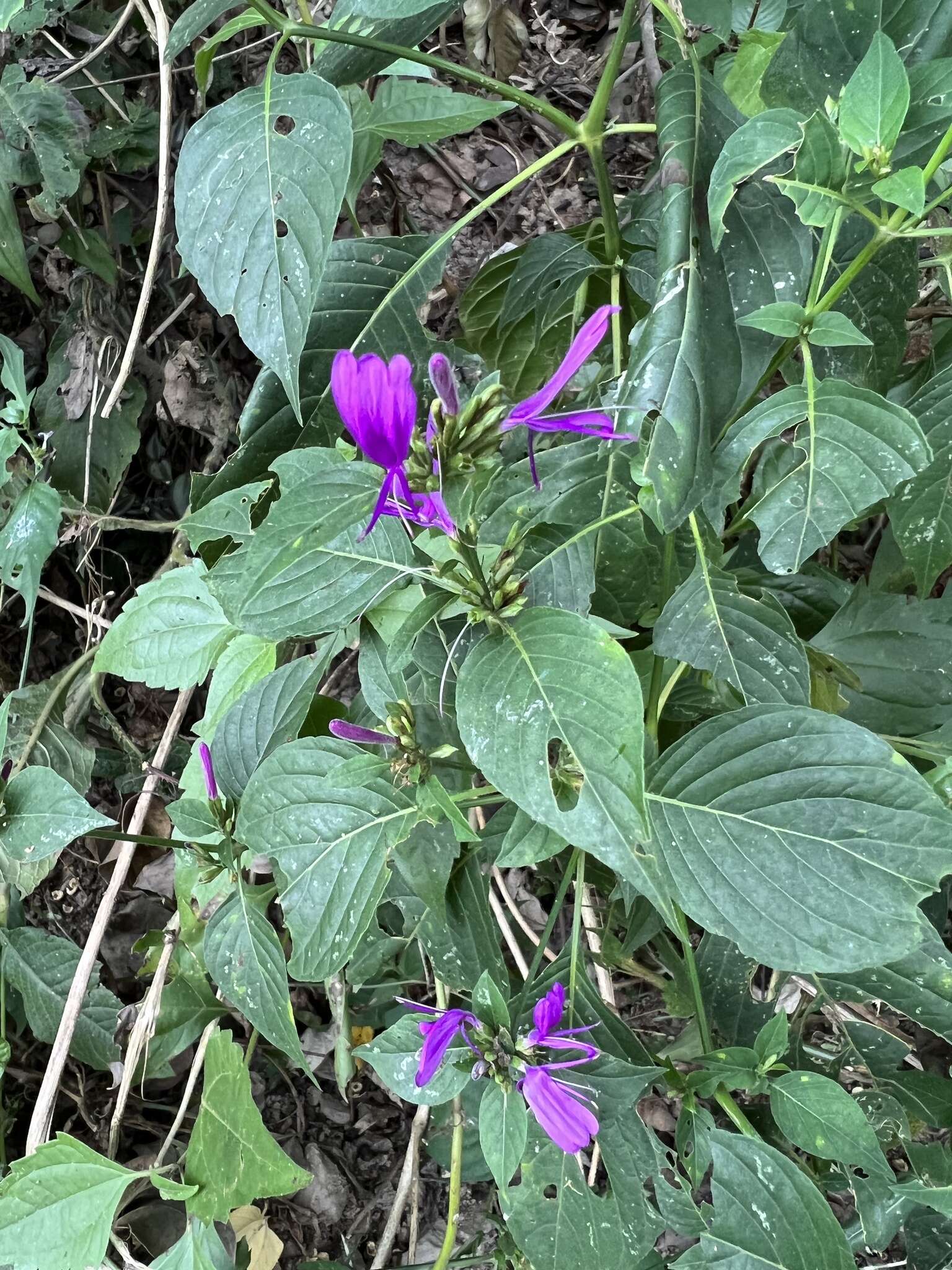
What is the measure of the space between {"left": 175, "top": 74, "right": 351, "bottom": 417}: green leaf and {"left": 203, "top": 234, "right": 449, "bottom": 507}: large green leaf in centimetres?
15

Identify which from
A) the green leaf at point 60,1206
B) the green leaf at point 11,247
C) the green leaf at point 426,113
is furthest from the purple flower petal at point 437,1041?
the green leaf at point 11,247

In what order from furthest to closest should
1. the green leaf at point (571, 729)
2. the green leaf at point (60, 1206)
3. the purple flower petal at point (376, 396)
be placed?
the green leaf at point (60, 1206) → the green leaf at point (571, 729) → the purple flower petal at point (376, 396)

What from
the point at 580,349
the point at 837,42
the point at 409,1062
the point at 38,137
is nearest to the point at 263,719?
the point at 409,1062

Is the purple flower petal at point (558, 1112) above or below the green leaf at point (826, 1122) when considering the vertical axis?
above

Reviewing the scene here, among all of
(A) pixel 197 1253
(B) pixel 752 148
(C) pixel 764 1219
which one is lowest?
(A) pixel 197 1253

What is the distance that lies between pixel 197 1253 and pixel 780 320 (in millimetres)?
1199

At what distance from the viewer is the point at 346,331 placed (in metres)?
0.92

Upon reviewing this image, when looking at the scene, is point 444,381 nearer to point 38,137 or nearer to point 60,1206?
point 60,1206

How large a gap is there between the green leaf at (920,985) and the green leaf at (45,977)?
109 cm

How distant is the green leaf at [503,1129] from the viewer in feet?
2.36

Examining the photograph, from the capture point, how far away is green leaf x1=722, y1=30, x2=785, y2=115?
90 centimetres

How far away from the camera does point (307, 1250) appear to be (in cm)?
157

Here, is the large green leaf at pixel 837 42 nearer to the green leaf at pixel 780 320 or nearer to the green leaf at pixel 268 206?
the green leaf at pixel 780 320

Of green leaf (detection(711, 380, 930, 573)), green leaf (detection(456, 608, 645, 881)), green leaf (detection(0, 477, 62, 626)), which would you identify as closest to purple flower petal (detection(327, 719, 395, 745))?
green leaf (detection(456, 608, 645, 881))
